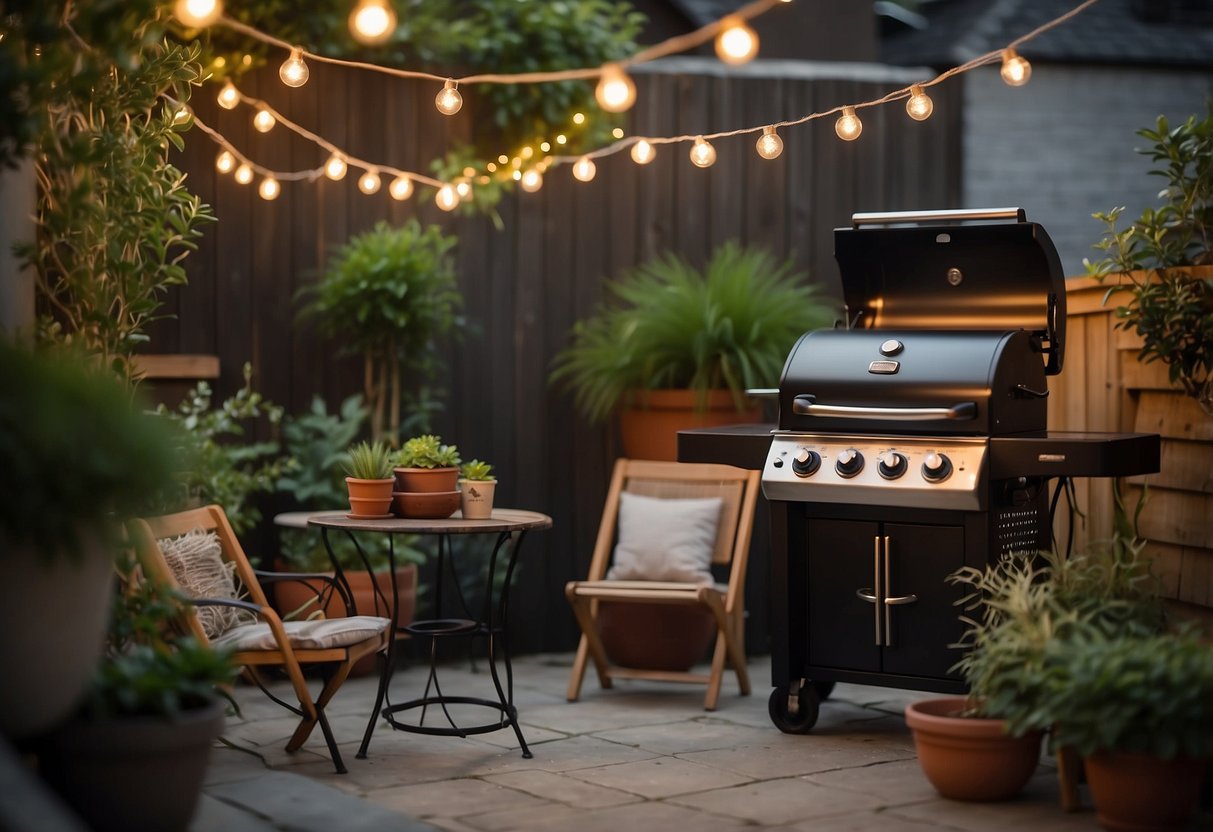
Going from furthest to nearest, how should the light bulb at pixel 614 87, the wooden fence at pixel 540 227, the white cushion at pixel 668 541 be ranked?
1. the wooden fence at pixel 540 227
2. the white cushion at pixel 668 541
3. the light bulb at pixel 614 87

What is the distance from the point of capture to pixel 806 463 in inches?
195

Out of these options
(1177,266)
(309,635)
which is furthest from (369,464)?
(1177,266)

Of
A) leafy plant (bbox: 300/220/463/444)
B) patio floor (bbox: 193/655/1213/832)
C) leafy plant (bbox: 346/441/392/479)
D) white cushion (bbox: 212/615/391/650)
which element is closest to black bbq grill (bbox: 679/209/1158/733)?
patio floor (bbox: 193/655/1213/832)

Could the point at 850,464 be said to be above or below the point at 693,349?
below

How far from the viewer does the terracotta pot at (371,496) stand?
4867 millimetres

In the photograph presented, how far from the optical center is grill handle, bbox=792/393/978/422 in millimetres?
4660

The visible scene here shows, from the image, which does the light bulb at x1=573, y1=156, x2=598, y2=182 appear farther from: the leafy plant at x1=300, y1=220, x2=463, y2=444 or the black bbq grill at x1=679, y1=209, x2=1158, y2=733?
the black bbq grill at x1=679, y1=209, x2=1158, y2=733

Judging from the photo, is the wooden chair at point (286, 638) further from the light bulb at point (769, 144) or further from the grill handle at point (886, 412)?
the light bulb at point (769, 144)

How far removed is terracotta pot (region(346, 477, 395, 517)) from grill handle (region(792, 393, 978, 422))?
1.35 m

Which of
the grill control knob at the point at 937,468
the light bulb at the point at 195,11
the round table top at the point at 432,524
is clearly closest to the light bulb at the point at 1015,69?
the grill control knob at the point at 937,468

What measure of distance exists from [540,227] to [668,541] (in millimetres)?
1696

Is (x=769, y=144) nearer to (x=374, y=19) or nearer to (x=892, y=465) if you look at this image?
(x=892, y=465)

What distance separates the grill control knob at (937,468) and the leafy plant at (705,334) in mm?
1403

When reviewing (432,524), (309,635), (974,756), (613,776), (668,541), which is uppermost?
(432,524)
